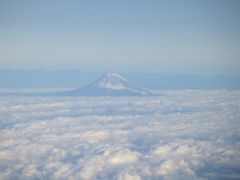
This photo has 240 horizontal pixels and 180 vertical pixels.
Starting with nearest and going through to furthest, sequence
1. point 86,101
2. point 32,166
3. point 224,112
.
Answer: point 32,166 < point 224,112 < point 86,101

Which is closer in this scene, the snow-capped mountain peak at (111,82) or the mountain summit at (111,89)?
the mountain summit at (111,89)

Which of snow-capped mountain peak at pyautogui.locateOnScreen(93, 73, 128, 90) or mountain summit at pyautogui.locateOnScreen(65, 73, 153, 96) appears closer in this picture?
mountain summit at pyautogui.locateOnScreen(65, 73, 153, 96)

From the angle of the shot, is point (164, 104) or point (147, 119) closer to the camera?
point (147, 119)

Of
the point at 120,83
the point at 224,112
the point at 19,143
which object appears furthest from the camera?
the point at 120,83

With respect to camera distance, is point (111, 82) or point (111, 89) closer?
point (111, 89)

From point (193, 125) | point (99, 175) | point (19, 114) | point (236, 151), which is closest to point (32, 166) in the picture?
point (99, 175)

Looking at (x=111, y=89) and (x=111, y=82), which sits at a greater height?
(x=111, y=82)

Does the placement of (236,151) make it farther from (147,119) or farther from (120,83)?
(120,83)
